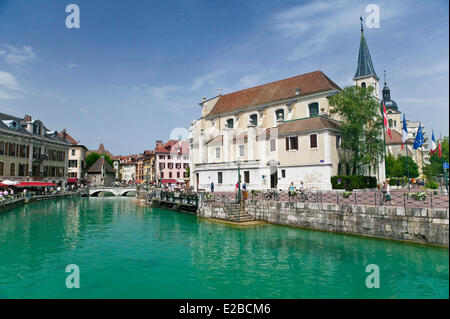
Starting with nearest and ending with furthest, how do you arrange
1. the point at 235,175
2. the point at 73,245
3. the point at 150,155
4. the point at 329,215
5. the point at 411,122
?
the point at 73,245 → the point at 329,215 → the point at 235,175 → the point at 150,155 → the point at 411,122

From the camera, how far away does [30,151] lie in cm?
4584

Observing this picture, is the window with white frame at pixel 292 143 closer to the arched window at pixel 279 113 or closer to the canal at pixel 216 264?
the arched window at pixel 279 113

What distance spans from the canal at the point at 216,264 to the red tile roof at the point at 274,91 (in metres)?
23.8

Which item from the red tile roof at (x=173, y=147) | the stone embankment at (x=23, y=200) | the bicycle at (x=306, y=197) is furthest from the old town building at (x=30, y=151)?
the bicycle at (x=306, y=197)

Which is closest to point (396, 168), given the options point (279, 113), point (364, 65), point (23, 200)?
point (364, 65)

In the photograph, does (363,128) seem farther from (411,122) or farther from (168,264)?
(411,122)

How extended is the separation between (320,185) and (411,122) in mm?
91331

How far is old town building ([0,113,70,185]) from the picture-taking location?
1628 inches

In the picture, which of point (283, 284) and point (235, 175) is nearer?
point (283, 284)

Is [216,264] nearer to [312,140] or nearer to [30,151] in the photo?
[312,140]

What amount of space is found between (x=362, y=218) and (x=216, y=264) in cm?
930
